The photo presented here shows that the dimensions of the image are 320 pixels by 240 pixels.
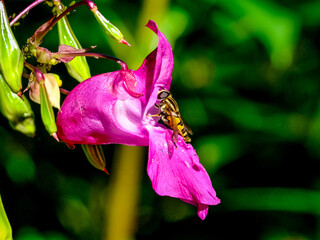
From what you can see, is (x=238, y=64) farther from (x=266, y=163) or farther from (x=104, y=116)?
(x=104, y=116)

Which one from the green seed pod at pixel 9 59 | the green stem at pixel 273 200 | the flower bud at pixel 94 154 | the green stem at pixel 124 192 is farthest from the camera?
the green stem at pixel 273 200

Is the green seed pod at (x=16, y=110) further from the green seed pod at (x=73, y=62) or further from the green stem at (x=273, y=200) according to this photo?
the green stem at (x=273, y=200)

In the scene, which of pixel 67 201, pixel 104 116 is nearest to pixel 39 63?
pixel 104 116

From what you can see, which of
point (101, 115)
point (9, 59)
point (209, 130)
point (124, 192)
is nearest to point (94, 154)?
point (101, 115)

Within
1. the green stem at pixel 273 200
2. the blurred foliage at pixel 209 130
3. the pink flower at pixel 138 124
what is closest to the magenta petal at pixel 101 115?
the pink flower at pixel 138 124

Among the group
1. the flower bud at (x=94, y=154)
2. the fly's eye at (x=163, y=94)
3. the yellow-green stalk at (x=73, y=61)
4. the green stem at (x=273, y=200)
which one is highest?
the yellow-green stalk at (x=73, y=61)

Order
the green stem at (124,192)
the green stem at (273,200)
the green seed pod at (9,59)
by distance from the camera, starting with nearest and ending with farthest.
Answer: the green seed pod at (9,59), the green stem at (124,192), the green stem at (273,200)

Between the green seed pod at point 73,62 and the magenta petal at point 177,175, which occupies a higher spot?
the green seed pod at point 73,62
